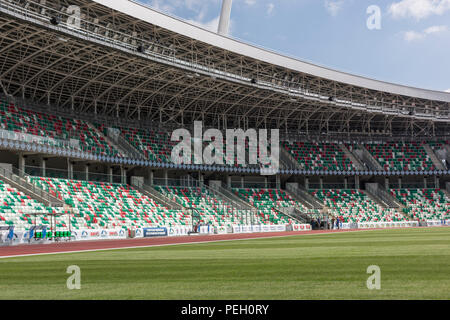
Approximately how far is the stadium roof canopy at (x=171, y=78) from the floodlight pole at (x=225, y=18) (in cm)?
558

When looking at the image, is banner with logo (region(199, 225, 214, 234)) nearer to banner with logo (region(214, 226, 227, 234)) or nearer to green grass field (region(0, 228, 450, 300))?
banner with logo (region(214, 226, 227, 234))

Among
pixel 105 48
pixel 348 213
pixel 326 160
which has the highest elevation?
pixel 105 48

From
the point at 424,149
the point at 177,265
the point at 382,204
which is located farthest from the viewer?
the point at 424,149

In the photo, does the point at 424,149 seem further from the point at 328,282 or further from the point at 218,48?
the point at 328,282

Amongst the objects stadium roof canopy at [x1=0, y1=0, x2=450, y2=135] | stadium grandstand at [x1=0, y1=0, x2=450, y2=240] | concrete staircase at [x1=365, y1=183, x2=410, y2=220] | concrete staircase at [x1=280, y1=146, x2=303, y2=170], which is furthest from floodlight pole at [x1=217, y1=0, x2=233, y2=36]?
concrete staircase at [x1=365, y1=183, x2=410, y2=220]

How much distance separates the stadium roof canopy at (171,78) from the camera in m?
39.4

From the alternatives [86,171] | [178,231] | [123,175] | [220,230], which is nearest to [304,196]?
[220,230]

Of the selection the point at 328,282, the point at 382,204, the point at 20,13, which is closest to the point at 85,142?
the point at 20,13

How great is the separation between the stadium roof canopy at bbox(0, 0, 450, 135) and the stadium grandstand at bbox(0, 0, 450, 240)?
0.18 metres

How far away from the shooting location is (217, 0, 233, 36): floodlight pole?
57.2 m

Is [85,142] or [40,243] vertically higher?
[85,142]

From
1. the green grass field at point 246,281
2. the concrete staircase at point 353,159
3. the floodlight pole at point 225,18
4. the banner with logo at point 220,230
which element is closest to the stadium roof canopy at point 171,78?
the concrete staircase at point 353,159
